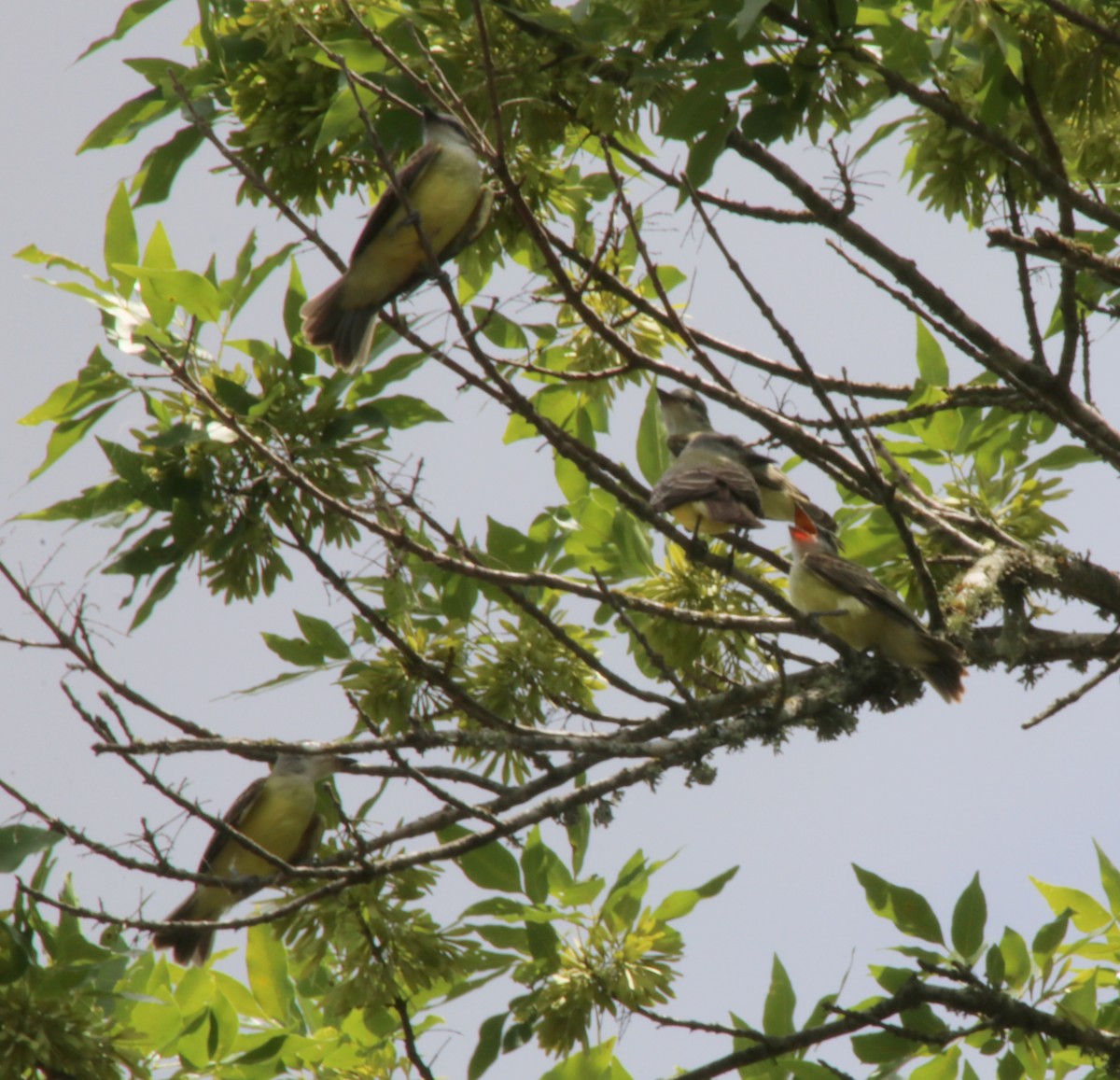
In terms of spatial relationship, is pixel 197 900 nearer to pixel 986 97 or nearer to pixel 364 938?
pixel 364 938

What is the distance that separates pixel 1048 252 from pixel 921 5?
83cm

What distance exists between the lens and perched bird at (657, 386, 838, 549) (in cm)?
600

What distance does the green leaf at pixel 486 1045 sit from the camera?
453 cm

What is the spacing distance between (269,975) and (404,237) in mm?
3195

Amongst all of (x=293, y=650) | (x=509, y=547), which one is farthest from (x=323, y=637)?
(x=509, y=547)

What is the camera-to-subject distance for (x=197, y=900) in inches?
236

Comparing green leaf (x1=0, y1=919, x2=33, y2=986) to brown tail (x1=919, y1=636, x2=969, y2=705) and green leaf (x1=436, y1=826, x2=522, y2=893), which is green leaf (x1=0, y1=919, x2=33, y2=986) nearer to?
green leaf (x1=436, y1=826, x2=522, y2=893)

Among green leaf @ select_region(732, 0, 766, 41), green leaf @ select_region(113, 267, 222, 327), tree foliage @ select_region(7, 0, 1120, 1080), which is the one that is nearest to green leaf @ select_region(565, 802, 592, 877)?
tree foliage @ select_region(7, 0, 1120, 1080)

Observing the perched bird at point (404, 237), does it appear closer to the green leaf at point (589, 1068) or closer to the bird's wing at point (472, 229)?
→ the bird's wing at point (472, 229)

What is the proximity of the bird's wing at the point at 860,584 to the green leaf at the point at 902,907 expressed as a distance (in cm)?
92

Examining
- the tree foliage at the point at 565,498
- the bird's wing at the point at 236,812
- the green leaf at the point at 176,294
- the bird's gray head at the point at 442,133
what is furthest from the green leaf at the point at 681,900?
the bird's gray head at the point at 442,133

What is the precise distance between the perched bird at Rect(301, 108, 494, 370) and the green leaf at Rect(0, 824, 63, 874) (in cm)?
223

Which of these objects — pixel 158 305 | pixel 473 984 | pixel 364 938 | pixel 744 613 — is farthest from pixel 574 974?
pixel 158 305

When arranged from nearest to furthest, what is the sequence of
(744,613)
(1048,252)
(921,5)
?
1. (1048,252)
2. (921,5)
3. (744,613)
